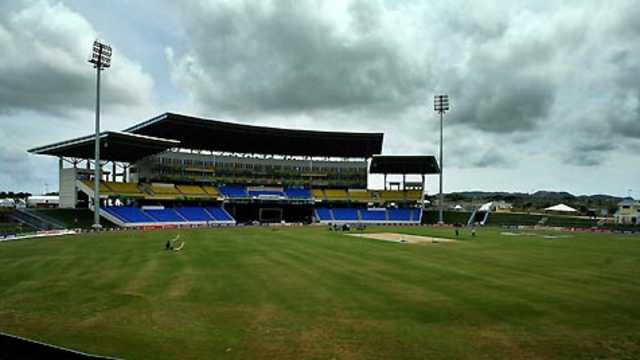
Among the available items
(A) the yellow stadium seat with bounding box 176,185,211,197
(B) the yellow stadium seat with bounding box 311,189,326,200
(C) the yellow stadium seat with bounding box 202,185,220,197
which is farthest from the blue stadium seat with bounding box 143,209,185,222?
(B) the yellow stadium seat with bounding box 311,189,326,200

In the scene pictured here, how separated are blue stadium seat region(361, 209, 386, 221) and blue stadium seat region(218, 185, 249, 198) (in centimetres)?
2359

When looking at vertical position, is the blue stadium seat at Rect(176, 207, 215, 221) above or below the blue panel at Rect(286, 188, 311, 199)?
below

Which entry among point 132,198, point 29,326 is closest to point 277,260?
point 29,326

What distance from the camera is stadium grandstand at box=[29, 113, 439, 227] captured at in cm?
7825

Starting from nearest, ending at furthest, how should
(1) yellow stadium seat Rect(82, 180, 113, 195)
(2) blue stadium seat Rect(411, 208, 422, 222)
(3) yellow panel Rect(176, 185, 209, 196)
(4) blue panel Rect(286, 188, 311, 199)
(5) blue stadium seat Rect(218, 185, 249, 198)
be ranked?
(1) yellow stadium seat Rect(82, 180, 113, 195), (3) yellow panel Rect(176, 185, 209, 196), (5) blue stadium seat Rect(218, 185, 249, 198), (2) blue stadium seat Rect(411, 208, 422, 222), (4) blue panel Rect(286, 188, 311, 199)

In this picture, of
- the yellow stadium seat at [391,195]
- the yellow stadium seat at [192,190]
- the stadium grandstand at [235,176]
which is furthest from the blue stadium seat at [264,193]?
the yellow stadium seat at [391,195]

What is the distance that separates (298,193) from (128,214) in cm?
3586

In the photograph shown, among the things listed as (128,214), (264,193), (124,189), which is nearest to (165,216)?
(128,214)

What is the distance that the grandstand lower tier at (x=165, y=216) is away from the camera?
75319mm

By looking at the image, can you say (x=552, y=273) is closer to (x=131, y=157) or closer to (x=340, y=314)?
(x=340, y=314)

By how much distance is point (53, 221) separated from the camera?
66500 millimetres

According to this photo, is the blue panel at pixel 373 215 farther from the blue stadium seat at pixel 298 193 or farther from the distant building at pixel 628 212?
the distant building at pixel 628 212

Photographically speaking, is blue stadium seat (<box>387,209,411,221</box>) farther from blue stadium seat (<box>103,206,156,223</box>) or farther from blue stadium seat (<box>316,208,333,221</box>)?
blue stadium seat (<box>103,206,156,223</box>)

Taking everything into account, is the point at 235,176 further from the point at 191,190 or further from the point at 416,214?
the point at 416,214
